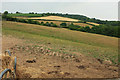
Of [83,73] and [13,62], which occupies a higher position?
[13,62]

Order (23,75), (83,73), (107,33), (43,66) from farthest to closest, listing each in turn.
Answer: (107,33) < (43,66) < (83,73) < (23,75)

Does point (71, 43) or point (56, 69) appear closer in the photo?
point (56, 69)

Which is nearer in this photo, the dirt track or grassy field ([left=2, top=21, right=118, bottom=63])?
the dirt track

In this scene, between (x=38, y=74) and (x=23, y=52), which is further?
(x=23, y=52)

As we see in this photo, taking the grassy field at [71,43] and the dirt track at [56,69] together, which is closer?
the dirt track at [56,69]

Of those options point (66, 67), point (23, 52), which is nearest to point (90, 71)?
point (66, 67)

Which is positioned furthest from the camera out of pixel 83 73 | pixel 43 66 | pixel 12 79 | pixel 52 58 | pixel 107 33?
pixel 107 33

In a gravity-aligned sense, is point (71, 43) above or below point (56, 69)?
above

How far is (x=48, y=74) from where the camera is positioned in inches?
308

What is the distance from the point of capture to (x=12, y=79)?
5.91m

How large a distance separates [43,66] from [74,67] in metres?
2.09

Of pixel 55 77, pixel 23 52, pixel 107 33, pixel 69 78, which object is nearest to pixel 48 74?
pixel 55 77

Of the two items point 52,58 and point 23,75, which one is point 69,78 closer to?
point 23,75

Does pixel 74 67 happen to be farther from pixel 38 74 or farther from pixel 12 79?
pixel 12 79
